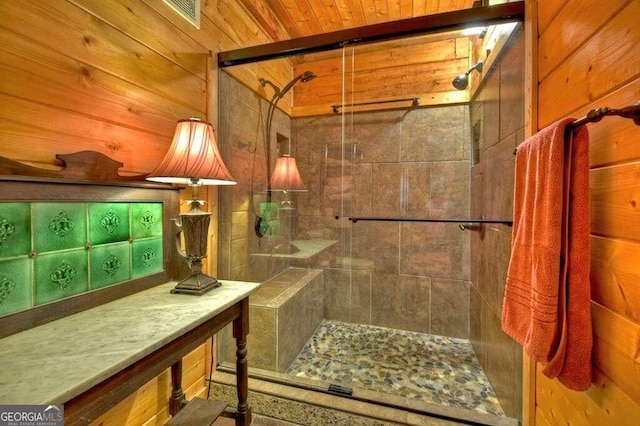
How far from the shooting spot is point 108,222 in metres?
0.99

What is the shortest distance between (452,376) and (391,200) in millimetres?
1341

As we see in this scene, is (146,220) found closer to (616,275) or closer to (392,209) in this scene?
(616,275)

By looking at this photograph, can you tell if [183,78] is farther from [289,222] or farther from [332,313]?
[332,313]

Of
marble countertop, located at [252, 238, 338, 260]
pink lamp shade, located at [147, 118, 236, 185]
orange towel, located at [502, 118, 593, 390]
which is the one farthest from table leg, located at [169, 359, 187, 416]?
orange towel, located at [502, 118, 593, 390]

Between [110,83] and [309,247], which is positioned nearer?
[110,83]

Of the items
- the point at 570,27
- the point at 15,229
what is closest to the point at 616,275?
the point at 570,27

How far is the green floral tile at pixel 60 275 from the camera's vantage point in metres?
0.79

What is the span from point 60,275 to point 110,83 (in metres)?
0.73

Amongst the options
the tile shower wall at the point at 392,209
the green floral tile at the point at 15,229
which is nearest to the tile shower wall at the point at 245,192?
the tile shower wall at the point at 392,209

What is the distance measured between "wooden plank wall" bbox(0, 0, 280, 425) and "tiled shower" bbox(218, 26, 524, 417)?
1.47 ft

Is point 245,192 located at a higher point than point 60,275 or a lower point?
higher

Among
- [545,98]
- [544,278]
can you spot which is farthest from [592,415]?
[545,98]

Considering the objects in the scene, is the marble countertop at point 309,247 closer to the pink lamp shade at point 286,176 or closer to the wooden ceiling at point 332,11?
the pink lamp shade at point 286,176

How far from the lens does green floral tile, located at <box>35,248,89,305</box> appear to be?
79 cm
